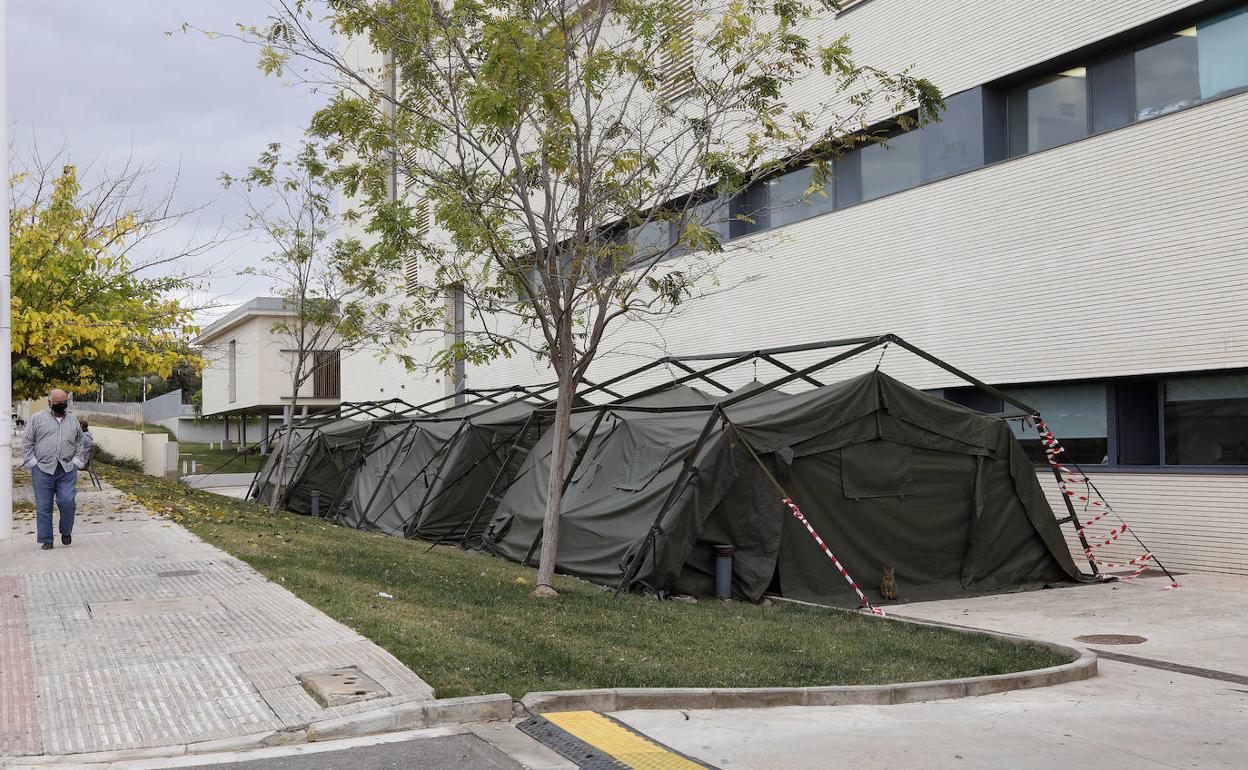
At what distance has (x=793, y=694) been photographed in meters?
7.04

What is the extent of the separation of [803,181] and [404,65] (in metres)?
9.24

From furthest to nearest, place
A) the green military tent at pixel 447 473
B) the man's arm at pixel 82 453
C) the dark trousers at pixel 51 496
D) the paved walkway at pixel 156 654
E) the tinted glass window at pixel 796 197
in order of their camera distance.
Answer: the tinted glass window at pixel 796 197 → the green military tent at pixel 447 473 → the man's arm at pixel 82 453 → the dark trousers at pixel 51 496 → the paved walkway at pixel 156 654

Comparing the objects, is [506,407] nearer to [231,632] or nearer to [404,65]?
[404,65]

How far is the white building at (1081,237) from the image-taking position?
521 inches

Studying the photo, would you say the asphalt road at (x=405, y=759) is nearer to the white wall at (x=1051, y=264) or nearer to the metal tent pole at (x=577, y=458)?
the metal tent pole at (x=577, y=458)

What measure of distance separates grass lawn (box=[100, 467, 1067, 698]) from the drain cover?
14.1 inches

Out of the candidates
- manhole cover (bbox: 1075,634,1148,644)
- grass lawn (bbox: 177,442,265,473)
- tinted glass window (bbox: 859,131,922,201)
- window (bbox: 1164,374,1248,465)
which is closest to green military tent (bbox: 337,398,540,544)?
tinted glass window (bbox: 859,131,922,201)

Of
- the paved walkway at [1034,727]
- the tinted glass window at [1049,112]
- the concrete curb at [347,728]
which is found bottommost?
the paved walkway at [1034,727]

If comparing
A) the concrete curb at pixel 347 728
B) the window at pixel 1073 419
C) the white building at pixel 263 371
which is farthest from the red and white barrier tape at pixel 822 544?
the white building at pixel 263 371

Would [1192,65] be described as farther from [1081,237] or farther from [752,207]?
[752,207]

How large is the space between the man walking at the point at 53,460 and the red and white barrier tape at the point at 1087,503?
1096cm

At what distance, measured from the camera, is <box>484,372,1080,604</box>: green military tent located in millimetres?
11680

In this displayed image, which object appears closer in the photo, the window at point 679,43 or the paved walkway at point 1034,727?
the paved walkway at point 1034,727

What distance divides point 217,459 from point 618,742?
47.7 metres
